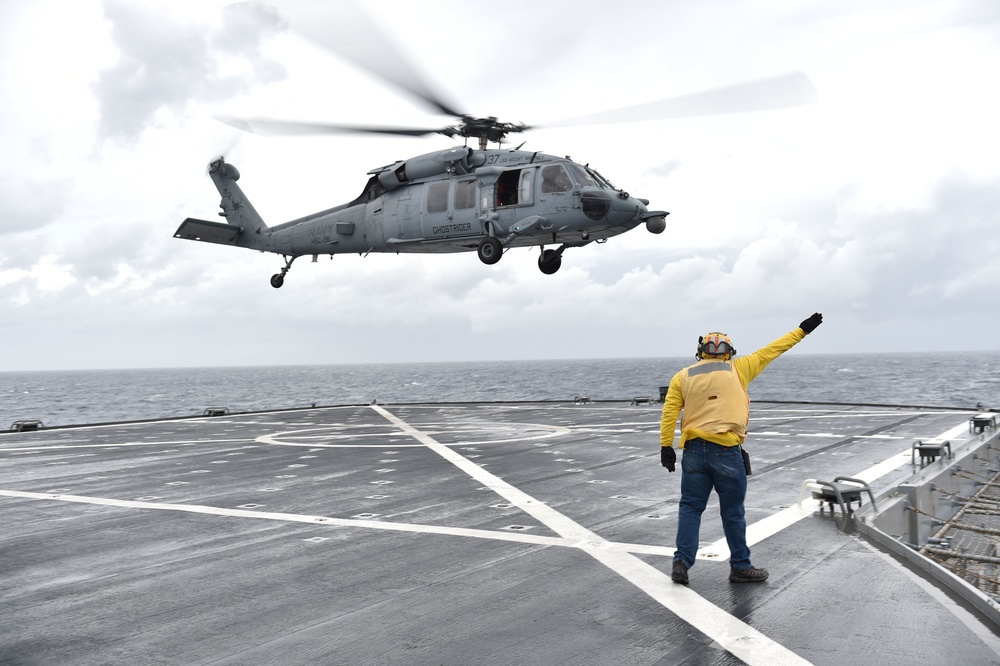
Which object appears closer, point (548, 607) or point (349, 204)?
point (548, 607)

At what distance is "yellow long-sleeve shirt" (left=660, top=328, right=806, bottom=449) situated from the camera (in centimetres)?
608

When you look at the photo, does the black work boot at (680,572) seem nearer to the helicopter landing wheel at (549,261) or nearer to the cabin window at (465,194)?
the cabin window at (465,194)

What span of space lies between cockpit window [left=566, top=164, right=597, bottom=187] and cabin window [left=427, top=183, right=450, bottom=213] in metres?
3.77

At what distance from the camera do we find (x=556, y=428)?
60.3 ft

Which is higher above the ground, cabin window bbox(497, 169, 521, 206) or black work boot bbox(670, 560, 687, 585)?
cabin window bbox(497, 169, 521, 206)

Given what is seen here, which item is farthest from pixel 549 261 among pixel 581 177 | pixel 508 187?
pixel 581 177

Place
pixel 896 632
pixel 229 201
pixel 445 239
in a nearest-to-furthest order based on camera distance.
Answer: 1. pixel 896 632
2. pixel 445 239
3. pixel 229 201

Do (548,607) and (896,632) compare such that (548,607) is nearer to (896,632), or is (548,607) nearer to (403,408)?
(896,632)

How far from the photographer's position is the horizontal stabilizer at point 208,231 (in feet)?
86.2

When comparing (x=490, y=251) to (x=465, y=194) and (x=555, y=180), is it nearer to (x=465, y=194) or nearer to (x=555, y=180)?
(x=465, y=194)

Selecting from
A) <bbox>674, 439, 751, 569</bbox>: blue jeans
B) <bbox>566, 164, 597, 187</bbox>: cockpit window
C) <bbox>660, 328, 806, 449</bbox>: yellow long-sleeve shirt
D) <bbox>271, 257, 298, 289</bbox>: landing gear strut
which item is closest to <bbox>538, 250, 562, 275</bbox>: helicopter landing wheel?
<bbox>566, 164, 597, 187</bbox>: cockpit window

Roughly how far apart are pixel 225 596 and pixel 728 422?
411 centimetres

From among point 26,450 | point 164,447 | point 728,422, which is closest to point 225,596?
point 728,422

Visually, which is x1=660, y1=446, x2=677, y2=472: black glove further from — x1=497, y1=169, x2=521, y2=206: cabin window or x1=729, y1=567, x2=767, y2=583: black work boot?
x1=497, y1=169, x2=521, y2=206: cabin window
